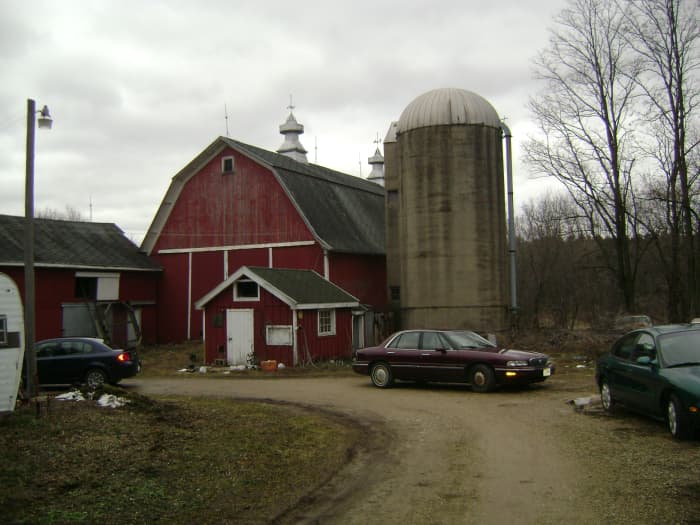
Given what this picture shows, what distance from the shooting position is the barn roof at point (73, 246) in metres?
26.5

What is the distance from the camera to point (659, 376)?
952cm

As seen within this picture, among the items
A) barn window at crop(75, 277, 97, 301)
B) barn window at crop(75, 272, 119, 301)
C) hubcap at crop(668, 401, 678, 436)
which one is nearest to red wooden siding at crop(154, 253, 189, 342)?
barn window at crop(75, 272, 119, 301)

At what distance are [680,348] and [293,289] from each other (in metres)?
15.2

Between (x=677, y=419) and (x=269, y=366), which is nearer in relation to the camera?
(x=677, y=419)

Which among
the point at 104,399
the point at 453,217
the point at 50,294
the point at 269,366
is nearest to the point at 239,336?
the point at 269,366

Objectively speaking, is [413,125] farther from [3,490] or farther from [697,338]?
Result: [3,490]

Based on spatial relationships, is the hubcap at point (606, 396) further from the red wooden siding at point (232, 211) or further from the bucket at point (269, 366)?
the red wooden siding at point (232, 211)

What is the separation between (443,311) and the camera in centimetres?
2500

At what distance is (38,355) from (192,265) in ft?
47.8

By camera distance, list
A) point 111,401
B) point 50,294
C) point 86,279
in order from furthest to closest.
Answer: point 86,279, point 50,294, point 111,401

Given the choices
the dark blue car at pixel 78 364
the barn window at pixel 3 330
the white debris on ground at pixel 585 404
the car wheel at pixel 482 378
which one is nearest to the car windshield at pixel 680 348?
the white debris on ground at pixel 585 404

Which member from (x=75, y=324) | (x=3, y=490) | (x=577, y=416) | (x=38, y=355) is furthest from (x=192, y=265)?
(x=3, y=490)

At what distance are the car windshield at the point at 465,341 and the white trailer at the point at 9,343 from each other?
8912 millimetres

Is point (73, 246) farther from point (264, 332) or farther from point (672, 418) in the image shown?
point (672, 418)
